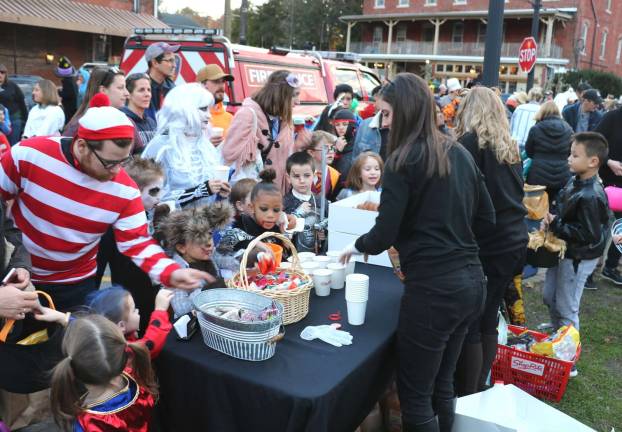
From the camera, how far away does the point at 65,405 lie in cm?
189

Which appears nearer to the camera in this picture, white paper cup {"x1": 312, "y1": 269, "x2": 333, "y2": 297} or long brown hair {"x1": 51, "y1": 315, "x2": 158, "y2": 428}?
long brown hair {"x1": 51, "y1": 315, "x2": 158, "y2": 428}

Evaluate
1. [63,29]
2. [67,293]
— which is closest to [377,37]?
[63,29]

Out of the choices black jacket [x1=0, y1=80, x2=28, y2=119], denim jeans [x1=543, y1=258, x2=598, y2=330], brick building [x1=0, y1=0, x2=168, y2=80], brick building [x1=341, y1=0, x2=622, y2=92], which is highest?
brick building [x1=341, y1=0, x2=622, y2=92]

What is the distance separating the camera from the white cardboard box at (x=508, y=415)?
8.76 ft

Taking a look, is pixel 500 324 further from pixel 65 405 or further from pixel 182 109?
pixel 65 405

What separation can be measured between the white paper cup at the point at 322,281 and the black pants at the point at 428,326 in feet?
1.78

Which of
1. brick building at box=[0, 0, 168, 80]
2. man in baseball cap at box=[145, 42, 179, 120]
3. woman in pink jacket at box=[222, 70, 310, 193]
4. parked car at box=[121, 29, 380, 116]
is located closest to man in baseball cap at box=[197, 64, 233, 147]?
man in baseball cap at box=[145, 42, 179, 120]

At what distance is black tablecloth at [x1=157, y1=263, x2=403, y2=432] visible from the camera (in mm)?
2027

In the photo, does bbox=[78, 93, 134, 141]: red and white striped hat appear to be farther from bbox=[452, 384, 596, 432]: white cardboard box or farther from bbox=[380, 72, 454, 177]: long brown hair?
bbox=[452, 384, 596, 432]: white cardboard box

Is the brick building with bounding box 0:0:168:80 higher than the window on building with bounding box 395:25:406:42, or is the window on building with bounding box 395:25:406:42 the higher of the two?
the window on building with bounding box 395:25:406:42

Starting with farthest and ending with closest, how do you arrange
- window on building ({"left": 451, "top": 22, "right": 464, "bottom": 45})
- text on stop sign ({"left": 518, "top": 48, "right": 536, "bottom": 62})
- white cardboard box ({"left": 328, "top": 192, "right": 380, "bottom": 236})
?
window on building ({"left": 451, "top": 22, "right": 464, "bottom": 45}), text on stop sign ({"left": 518, "top": 48, "right": 536, "bottom": 62}), white cardboard box ({"left": 328, "top": 192, "right": 380, "bottom": 236})

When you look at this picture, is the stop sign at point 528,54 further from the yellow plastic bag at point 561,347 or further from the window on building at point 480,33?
the window on building at point 480,33

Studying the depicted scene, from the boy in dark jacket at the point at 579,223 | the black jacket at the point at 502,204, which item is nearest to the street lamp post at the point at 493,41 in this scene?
the boy in dark jacket at the point at 579,223

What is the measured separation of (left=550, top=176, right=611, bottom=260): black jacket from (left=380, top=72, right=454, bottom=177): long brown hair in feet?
7.22
